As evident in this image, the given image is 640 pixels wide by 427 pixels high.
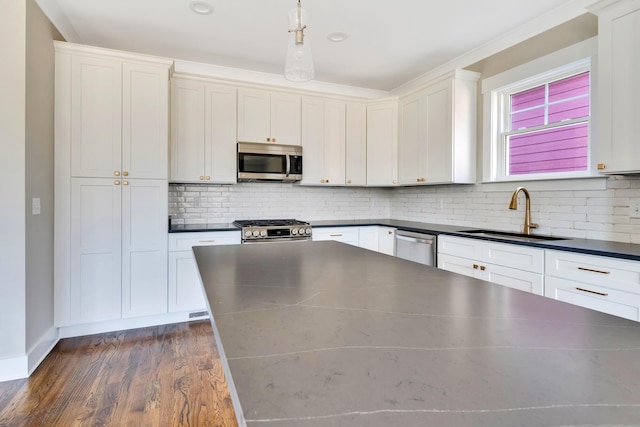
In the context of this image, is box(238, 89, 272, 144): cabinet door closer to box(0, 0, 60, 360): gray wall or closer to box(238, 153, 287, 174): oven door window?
box(238, 153, 287, 174): oven door window

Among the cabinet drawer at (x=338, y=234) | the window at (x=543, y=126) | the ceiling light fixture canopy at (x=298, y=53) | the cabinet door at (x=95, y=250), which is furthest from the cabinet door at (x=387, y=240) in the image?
the cabinet door at (x=95, y=250)

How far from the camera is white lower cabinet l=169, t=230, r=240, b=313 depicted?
317cm

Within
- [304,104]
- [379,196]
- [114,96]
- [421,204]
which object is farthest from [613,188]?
[114,96]

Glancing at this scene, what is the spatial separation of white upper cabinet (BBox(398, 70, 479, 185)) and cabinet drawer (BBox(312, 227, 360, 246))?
917 mm

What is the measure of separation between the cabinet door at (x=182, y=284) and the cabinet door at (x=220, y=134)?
2.83ft

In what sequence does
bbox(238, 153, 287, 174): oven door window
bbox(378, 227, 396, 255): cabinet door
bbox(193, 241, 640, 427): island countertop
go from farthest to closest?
bbox(378, 227, 396, 255): cabinet door
bbox(238, 153, 287, 174): oven door window
bbox(193, 241, 640, 427): island countertop

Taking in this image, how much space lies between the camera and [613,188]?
7.93ft

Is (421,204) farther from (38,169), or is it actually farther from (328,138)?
(38,169)

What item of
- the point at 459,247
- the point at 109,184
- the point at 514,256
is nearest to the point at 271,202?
the point at 109,184

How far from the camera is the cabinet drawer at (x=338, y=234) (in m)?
3.76

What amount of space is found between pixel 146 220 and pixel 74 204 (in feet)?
1.80

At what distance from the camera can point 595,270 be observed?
2.02 metres

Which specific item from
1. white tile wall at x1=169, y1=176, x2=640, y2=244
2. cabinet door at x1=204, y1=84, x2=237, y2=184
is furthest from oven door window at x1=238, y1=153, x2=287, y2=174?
white tile wall at x1=169, y1=176, x2=640, y2=244

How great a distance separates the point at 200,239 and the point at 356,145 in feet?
7.13
